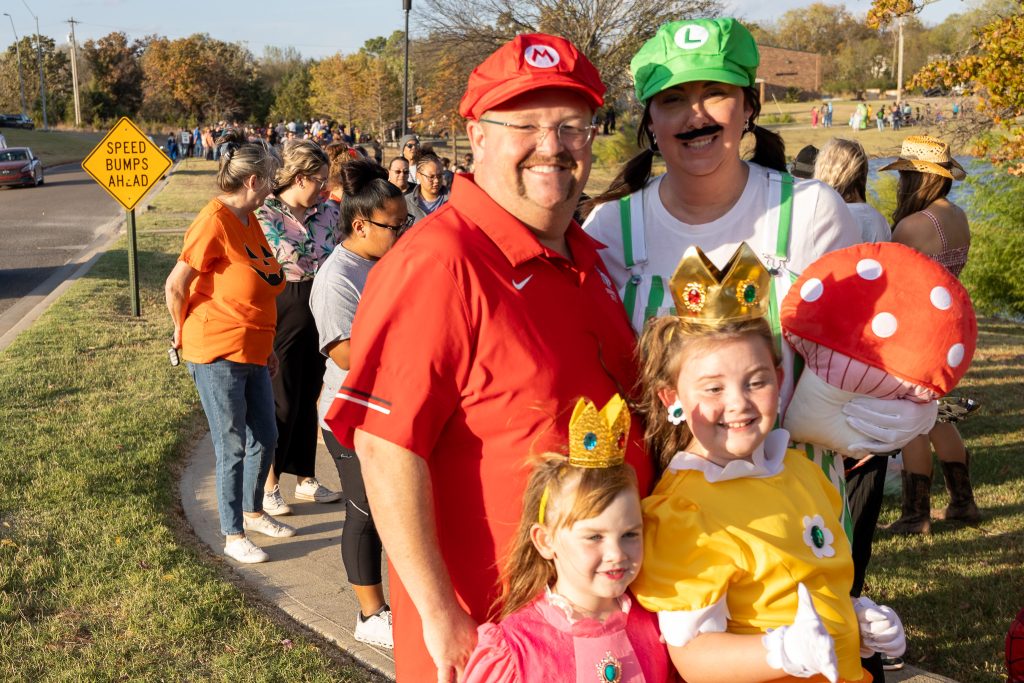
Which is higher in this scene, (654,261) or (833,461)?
(654,261)

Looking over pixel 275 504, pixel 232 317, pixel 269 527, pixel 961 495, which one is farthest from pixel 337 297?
pixel 961 495

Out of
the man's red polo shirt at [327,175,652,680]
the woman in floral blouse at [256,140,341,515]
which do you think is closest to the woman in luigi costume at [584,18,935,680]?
the man's red polo shirt at [327,175,652,680]

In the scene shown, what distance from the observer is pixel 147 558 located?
16.0 ft

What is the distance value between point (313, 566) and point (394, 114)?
5653cm

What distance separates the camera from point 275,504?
19.5 feet

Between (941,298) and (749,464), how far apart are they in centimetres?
63

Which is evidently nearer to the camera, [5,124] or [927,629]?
[927,629]

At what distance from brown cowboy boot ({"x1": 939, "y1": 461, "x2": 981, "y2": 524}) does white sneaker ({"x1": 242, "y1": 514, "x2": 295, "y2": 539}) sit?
388 cm

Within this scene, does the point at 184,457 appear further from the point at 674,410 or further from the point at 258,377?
the point at 674,410

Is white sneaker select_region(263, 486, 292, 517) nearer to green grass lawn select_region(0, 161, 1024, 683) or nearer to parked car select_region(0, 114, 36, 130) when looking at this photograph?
green grass lawn select_region(0, 161, 1024, 683)

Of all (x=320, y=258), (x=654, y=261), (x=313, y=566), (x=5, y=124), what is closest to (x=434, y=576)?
(x=654, y=261)

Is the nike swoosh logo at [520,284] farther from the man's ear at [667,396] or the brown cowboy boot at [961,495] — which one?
the brown cowboy boot at [961,495]

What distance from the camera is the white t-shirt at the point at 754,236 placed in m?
2.63

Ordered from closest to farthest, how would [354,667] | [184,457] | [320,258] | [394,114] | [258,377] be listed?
[354,667], [258,377], [320,258], [184,457], [394,114]
